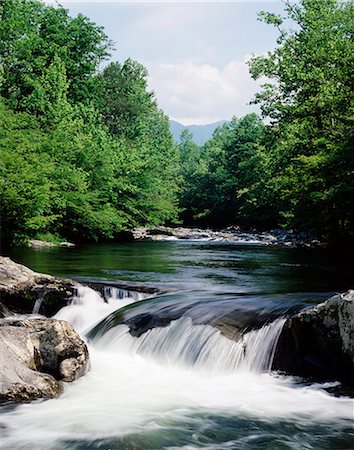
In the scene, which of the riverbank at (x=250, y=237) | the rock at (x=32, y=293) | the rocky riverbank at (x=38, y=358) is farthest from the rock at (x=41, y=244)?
the rocky riverbank at (x=38, y=358)

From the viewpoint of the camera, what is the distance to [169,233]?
36219 millimetres

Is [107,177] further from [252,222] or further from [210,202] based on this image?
[210,202]

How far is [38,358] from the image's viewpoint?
6.91 meters

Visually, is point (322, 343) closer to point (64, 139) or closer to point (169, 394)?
point (169, 394)

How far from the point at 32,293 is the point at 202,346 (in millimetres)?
3942

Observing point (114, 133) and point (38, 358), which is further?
point (114, 133)

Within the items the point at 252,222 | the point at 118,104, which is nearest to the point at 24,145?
the point at 118,104

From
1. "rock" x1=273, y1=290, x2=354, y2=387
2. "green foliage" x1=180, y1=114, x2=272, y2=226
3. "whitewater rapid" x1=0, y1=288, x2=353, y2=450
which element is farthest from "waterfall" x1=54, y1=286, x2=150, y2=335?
"green foliage" x1=180, y1=114, x2=272, y2=226

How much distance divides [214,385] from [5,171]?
46.3 feet

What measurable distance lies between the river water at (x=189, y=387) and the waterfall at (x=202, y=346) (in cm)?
2

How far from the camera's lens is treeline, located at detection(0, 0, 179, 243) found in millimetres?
20203

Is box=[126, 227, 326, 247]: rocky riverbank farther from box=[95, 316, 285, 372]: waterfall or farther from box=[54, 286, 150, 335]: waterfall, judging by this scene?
box=[95, 316, 285, 372]: waterfall

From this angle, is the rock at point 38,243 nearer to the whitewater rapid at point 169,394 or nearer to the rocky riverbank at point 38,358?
the whitewater rapid at point 169,394

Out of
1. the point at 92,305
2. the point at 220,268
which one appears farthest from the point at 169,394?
the point at 220,268
